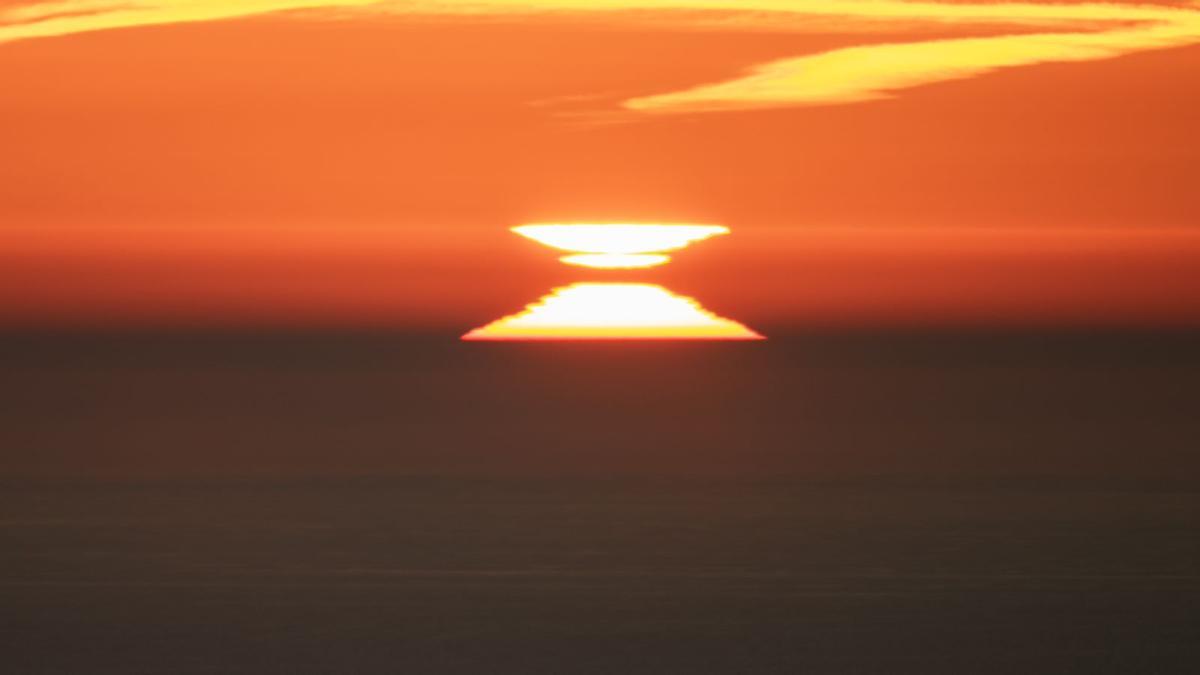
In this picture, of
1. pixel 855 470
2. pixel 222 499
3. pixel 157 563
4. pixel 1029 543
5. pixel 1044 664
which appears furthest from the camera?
pixel 855 470

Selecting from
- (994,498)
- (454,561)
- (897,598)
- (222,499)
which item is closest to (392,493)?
(222,499)

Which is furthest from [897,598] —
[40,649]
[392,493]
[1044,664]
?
[392,493]

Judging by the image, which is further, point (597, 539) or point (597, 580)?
point (597, 539)

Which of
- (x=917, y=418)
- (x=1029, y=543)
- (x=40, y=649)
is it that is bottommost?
(x=40, y=649)

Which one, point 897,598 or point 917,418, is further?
point 917,418

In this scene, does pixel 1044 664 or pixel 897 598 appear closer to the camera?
pixel 1044 664

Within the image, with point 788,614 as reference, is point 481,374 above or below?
above

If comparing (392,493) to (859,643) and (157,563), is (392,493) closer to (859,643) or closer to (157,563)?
(157,563)

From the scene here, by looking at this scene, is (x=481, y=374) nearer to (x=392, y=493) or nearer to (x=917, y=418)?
(x=917, y=418)

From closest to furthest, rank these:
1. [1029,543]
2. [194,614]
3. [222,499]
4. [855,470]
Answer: [194,614] → [1029,543] → [222,499] → [855,470]
